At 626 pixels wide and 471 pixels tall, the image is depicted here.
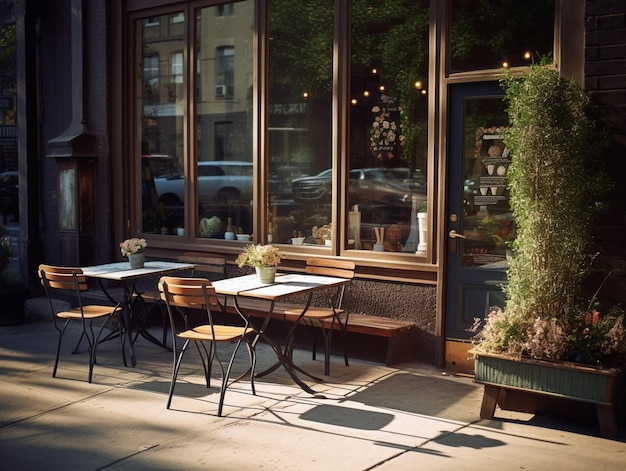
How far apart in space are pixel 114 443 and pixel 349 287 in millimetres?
3284

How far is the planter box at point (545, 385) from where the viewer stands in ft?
18.9

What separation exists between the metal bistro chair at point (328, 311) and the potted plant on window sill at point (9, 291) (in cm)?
398

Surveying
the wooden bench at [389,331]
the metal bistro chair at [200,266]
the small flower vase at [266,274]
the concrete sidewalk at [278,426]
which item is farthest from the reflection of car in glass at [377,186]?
the concrete sidewalk at [278,426]

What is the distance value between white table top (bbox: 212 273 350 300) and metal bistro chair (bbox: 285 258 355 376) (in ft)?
0.46

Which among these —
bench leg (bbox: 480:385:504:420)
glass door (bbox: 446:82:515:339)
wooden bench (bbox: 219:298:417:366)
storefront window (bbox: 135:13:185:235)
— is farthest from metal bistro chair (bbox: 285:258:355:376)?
storefront window (bbox: 135:13:185:235)

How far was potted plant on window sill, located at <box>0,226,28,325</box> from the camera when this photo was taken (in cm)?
1043

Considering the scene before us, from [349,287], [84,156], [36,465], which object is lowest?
[36,465]

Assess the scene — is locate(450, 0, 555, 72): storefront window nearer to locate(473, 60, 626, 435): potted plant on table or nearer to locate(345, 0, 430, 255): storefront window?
locate(345, 0, 430, 255): storefront window

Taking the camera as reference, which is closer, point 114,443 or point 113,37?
point 114,443

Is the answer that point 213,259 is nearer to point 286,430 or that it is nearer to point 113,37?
point 113,37

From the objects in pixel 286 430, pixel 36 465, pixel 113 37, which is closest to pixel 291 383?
pixel 286 430

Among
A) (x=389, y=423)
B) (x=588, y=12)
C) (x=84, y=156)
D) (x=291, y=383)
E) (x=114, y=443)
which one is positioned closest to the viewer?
(x=114, y=443)

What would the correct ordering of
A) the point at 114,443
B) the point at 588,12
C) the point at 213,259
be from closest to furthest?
1. the point at 114,443
2. the point at 588,12
3. the point at 213,259

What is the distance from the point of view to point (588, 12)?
21.6 ft
